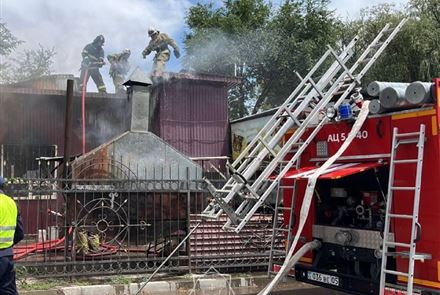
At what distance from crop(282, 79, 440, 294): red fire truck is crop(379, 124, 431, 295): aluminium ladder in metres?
0.02

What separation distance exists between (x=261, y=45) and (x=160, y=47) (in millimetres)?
8736

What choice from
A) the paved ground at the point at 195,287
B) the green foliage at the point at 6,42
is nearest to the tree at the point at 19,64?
the green foliage at the point at 6,42

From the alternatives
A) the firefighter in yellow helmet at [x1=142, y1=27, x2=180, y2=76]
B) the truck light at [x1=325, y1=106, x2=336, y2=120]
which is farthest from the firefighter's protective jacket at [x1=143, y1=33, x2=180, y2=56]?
the truck light at [x1=325, y1=106, x2=336, y2=120]

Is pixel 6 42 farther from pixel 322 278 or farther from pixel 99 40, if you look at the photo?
pixel 322 278

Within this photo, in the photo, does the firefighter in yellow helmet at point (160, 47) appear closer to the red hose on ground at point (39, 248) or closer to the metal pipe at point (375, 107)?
the red hose on ground at point (39, 248)

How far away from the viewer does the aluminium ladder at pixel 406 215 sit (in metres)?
5.09

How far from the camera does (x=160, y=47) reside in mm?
17156

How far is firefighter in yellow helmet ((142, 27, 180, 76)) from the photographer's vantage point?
55.1ft

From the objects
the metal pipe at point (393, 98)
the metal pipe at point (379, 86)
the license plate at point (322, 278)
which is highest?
the metal pipe at point (379, 86)

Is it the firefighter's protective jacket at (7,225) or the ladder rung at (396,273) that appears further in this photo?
the firefighter's protective jacket at (7,225)

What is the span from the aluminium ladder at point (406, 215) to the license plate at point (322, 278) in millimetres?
783

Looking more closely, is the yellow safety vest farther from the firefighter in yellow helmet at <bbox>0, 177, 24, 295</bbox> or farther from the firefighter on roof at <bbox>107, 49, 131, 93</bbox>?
the firefighter on roof at <bbox>107, 49, 131, 93</bbox>

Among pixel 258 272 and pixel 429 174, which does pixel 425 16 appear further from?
pixel 429 174

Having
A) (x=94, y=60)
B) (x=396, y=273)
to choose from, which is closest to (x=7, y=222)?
(x=396, y=273)
